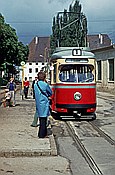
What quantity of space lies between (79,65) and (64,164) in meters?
9.60

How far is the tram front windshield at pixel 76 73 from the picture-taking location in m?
18.9

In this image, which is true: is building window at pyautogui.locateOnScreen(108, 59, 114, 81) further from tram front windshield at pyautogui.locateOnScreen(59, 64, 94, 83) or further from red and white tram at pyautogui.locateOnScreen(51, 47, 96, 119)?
tram front windshield at pyautogui.locateOnScreen(59, 64, 94, 83)

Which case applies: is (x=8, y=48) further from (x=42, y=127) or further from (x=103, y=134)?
(x=42, y=127)

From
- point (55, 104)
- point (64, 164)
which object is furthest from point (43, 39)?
point (64, 164)

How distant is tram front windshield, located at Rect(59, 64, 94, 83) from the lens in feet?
62.0

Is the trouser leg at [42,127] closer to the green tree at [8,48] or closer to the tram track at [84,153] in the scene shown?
the tram track at [84,153]

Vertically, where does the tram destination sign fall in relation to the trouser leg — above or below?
above

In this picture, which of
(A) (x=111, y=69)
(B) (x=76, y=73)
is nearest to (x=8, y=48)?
(A) (x=111, y=69)

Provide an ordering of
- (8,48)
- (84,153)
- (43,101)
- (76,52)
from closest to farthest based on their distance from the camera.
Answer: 1. (84,153)
2. (43,101)
3. (76,52)
4. (8,48)

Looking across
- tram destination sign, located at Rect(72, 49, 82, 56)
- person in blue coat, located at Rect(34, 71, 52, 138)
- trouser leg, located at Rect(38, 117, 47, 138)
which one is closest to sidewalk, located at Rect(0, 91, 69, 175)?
trouser leg, located at Rect(38, 117, 47, 138)

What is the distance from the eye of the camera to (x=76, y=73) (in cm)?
1889

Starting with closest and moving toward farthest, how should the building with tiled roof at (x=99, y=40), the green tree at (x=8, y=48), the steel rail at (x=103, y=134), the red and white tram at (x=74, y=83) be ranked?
1. the steel rail at (x=103, y=134)
2. the red and white tram at (x=74, y=83)
3. the green tree at (x=8, y=48)
4. the building with tiled roof at (x=99, y=40)

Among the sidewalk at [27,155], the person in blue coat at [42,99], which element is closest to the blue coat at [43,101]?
the person in blue coat at [42,99]

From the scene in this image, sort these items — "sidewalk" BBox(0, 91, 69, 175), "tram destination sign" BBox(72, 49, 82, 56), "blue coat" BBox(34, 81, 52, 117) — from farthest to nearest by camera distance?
"tram destination sign" BBox(72, 49, 82, 56)
"blue coat" BBox(34, 81, 52, 117)
"sidewalk" BBox(0, 91, 69, 175)
